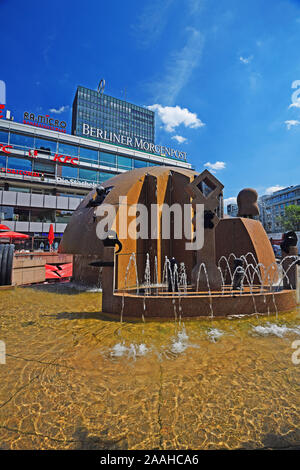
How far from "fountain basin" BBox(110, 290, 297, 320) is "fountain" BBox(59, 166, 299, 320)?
0.09 ft

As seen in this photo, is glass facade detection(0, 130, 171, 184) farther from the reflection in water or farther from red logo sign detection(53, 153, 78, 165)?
the reflection in water

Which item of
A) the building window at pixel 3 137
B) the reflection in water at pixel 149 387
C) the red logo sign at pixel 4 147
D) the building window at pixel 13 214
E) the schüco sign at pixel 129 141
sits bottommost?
the reflection in water at pixel 149 387

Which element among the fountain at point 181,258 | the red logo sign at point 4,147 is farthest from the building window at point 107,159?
the fountain at point 181,258

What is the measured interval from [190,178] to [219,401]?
408 inches

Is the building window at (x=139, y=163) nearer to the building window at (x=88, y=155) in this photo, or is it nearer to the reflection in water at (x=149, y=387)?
the building window at (x=88, y=155)

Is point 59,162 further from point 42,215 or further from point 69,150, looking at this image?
point 42,215

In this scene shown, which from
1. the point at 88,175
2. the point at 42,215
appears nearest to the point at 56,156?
A: the point at 88,175

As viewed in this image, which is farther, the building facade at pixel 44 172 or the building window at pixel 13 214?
the building facade at pixel 44 172

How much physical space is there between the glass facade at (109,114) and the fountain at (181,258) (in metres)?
72.9

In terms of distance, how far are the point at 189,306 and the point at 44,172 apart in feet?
136

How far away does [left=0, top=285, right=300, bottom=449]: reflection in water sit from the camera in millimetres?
2459

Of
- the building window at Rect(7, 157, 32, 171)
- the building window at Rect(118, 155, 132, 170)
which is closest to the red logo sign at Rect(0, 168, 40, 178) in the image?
the building window at Rect(7, 157, 32, 171)

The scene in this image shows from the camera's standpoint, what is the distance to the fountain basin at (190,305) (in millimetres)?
6656

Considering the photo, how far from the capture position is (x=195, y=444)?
2.36 metres
